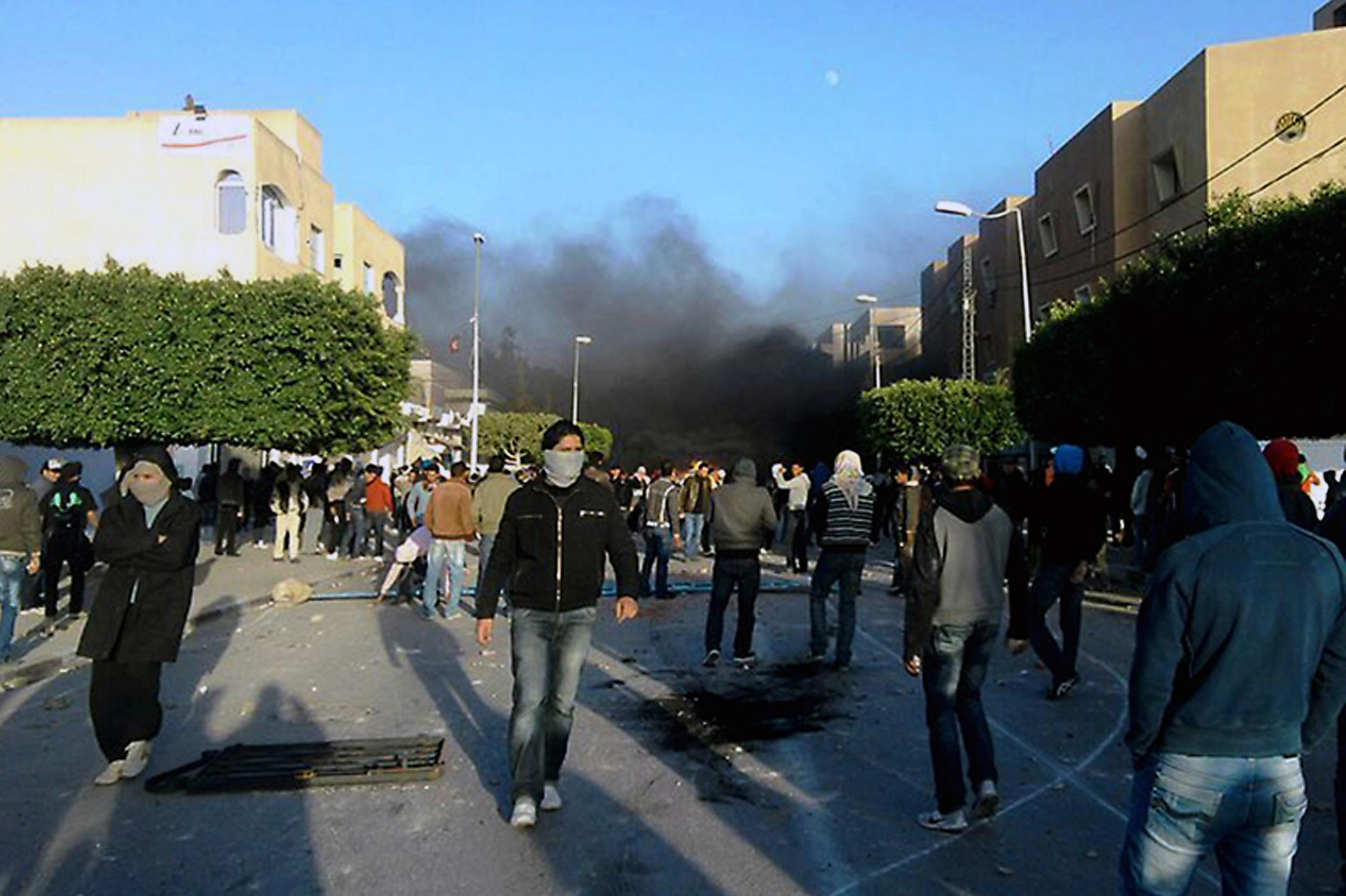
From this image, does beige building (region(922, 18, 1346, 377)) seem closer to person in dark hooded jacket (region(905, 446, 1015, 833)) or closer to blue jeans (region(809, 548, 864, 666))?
blue jeans (region(809, 548, 864, 666))

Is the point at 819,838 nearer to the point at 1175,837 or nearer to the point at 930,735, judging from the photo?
the point at 930,735

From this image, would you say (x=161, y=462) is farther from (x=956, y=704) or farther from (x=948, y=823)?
(x=948, y=823)

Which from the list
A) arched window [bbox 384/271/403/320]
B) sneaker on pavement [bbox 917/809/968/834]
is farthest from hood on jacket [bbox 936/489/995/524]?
arched window [bbox 384/271/403/320]

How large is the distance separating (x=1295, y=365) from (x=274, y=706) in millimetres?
13663

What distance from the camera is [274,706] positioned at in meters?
7.63

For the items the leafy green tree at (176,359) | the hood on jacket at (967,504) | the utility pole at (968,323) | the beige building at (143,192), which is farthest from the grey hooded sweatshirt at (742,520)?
the utility pole at (968,323)

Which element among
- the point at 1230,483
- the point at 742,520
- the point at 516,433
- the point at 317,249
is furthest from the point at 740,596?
the point at 516,433

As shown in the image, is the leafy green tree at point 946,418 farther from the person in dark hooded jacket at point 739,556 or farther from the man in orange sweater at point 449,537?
the person in dark hooded jacket at point 739,556

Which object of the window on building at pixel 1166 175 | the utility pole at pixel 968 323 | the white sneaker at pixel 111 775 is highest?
the window on building at pixel 1166 175

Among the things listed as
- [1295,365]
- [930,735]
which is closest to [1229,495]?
[930,735]

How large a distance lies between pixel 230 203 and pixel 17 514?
22907 mm

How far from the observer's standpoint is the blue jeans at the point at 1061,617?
25.1 feet

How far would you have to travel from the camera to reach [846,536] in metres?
8.72

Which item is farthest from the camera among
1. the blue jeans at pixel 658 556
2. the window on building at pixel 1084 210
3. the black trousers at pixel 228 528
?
the window on building at pixel 1084 210
